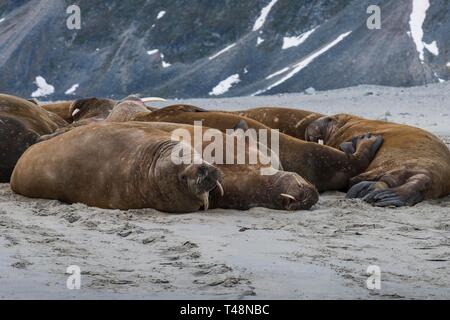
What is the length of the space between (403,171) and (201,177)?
2.14 metres

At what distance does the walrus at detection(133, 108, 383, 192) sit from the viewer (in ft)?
27.6

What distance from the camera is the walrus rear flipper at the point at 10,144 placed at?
28.3ft

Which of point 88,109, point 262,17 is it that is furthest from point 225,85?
point 88,109

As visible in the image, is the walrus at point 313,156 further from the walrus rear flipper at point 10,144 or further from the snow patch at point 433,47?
the snow patch at point 433,47

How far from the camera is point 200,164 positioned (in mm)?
6633

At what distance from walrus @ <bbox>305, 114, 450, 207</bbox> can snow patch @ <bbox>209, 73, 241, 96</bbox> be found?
114 ft

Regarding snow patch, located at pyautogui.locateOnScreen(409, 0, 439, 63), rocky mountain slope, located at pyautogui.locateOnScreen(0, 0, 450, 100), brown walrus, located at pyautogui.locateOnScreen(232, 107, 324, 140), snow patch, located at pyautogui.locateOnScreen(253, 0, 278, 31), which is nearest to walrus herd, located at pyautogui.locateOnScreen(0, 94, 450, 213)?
brown walrus, located at pyautogui.locateOnScreen(232, 107, 324, 140)

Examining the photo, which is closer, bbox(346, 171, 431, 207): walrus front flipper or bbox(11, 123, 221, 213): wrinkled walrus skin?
bbox(11, 123, 221, 213): wrinkled walrus skin

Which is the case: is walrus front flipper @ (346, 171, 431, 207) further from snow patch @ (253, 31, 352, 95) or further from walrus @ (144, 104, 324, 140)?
snow patch @ (253, 31, 352, 95)

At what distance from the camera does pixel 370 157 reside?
864 cm

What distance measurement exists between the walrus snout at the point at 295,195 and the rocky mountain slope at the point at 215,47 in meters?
33.2
